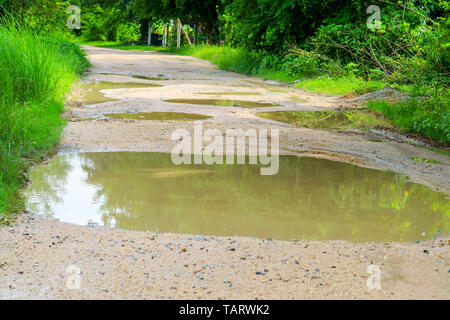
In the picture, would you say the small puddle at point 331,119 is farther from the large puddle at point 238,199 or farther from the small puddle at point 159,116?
the large puddle at point 238,199

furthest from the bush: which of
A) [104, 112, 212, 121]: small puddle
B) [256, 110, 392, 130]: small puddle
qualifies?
[104, 112, 212, 121]: small puddle

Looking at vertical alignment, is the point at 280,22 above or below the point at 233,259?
above

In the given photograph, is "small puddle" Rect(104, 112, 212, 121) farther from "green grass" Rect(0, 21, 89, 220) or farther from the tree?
the tree

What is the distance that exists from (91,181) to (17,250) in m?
1.73

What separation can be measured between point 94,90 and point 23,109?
15.8 feet

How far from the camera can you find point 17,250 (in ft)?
11.0

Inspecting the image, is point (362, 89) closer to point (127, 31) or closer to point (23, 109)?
point (23, 109)

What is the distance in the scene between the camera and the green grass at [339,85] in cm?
1191

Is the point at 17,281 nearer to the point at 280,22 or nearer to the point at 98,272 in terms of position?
the point at 98,272

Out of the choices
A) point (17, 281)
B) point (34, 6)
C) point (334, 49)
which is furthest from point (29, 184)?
point (334, 49)

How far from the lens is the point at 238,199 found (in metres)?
4.65
